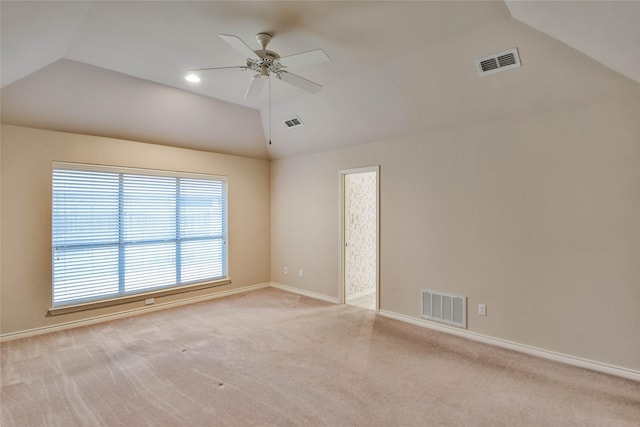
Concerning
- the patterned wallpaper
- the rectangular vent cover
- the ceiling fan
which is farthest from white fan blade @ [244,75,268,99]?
the rectangular vent cover

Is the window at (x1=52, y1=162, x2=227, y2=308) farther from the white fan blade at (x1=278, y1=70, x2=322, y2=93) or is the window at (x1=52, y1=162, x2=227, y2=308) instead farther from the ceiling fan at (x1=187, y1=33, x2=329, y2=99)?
the white fan blade at (x1=278, y1=70, x2=322, y2=93)

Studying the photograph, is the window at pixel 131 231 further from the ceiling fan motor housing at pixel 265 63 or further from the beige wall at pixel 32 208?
the ceiling fan motor housing at pixel 265 63

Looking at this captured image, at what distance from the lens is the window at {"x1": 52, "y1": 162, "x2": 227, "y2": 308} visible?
13.5 feet

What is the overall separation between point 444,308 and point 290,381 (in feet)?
7.16

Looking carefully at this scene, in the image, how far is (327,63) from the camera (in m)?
3.39

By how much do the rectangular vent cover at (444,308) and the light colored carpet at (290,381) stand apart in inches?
8.8

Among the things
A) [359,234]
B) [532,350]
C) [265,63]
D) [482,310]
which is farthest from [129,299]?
[532,350]

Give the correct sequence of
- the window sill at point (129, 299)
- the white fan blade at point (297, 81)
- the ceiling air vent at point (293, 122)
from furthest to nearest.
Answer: the ceiling air vent at point (293, 122) → the window sill at point (129, 299) → the white fan blade at point (297, 81)

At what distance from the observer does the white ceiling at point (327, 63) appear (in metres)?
2.31

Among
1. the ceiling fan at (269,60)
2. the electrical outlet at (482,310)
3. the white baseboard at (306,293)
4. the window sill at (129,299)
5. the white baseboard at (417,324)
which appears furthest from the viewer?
the white baseboard at (306,293)

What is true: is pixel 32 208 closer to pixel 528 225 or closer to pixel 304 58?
pixel 304 58

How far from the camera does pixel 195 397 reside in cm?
261

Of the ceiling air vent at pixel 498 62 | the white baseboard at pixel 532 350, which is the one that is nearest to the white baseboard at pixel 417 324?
the white baseboard at pixel 532 350

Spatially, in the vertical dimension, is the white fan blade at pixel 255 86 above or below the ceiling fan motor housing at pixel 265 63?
below
